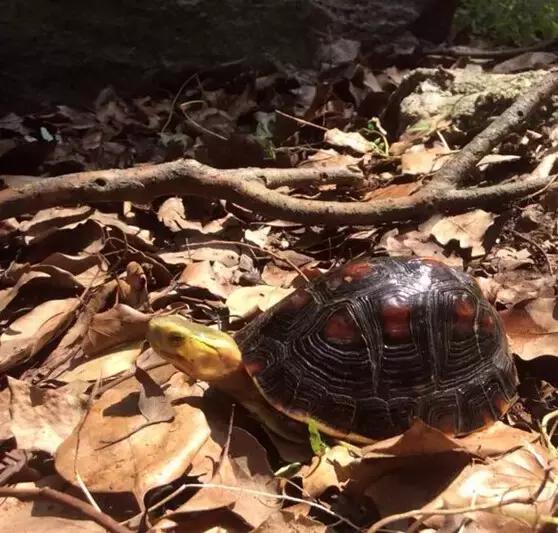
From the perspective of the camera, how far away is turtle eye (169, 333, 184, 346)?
2.22 m

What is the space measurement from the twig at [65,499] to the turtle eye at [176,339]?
1.69ft

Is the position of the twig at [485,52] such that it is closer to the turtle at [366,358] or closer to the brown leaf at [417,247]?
the brown leaf at [417,247]

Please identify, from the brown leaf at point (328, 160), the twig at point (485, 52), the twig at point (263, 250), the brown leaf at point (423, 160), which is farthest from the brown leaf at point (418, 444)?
the twig at point (485, 52)

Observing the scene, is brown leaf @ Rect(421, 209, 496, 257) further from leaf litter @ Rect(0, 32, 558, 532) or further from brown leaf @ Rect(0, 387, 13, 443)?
brown leaf @ Rect(0, 387, 13, 443)

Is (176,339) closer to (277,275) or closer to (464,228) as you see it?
(277,275)

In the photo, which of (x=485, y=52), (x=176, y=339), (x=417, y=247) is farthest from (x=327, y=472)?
(x=485, y=52)

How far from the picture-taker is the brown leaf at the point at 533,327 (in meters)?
Answer: 2.50

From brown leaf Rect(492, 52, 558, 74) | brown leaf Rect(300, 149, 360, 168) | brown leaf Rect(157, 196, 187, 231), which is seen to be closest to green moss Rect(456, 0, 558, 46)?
brown leaf Rect(492, 52, 558, 74)

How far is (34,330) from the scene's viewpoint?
2740mm

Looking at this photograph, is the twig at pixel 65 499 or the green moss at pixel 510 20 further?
the green moss at pixel 510 20

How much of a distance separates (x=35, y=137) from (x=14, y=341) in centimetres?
178

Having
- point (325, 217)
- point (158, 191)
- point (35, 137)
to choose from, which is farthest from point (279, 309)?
point (35, 137)

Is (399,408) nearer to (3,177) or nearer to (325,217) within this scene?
(325,217)

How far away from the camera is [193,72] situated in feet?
16.2
